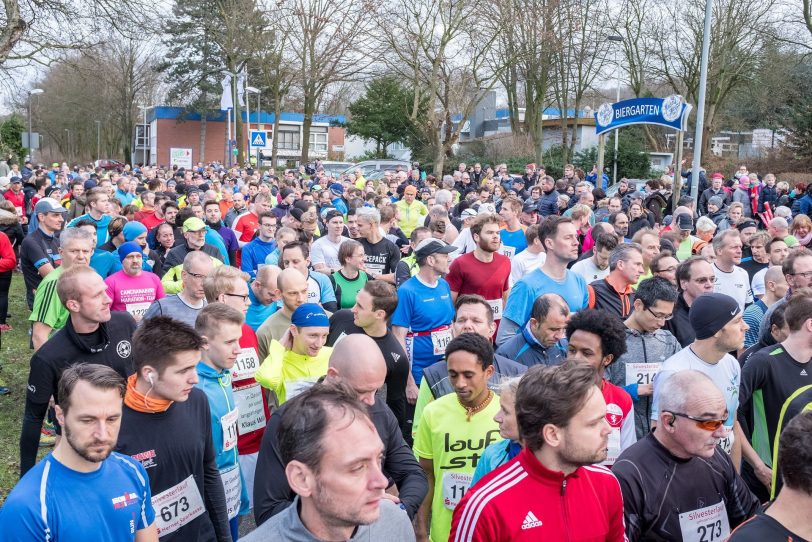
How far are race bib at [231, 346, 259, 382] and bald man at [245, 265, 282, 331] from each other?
0.95 m

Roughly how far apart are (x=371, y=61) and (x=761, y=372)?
105 feet

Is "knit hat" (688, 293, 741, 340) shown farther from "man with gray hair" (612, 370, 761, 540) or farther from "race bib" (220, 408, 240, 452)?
"race bib" (220, 408, 240, 452)

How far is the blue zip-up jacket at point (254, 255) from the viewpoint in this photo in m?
9.68

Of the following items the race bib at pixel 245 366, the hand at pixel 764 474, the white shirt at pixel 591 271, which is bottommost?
the hand at pixel 764 474

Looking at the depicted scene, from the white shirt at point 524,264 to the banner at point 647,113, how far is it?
824 cm

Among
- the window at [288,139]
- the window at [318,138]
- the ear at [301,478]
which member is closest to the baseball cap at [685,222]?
the ear at [301,478]

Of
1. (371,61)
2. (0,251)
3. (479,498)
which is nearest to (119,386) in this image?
(479,498)

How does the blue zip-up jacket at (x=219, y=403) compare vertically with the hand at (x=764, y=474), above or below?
above

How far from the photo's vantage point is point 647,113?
16.4 m

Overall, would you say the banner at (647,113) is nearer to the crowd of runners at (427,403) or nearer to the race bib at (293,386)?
the crowd of runners at (427,403)

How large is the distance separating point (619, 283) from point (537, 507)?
4.05m

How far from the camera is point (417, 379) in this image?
675cm

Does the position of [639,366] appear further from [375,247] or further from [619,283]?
[375,247]

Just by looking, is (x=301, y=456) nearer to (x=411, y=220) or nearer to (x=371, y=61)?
(x=411, y=220)
